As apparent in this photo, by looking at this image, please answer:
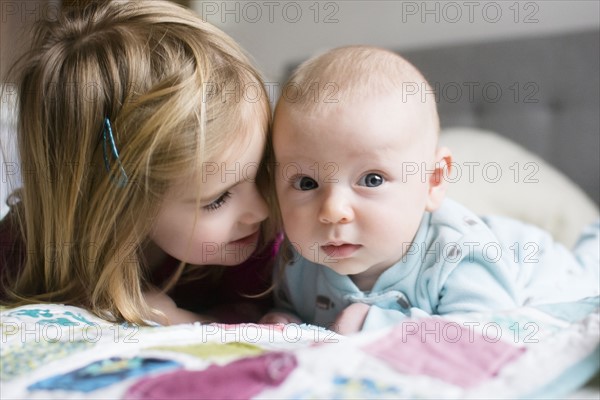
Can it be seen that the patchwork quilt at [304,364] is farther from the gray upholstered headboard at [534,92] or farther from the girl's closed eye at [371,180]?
the gray upholstered headboard at [534,92]

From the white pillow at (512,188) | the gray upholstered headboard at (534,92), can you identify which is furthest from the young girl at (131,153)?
the gray upholstered headboard at (534,92)

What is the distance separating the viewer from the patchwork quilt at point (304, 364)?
2.06 ft

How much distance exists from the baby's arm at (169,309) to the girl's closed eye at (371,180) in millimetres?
351

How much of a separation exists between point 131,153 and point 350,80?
1.01 ft

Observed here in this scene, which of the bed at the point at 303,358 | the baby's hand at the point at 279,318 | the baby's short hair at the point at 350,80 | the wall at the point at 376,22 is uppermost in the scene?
the wall at the point at 376,22

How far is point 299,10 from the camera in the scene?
8.43 feet

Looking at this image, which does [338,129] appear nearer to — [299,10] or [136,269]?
[136,269]

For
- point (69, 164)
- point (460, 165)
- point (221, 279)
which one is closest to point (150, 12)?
point (69, 164)

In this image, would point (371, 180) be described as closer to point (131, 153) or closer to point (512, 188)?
point (131, 153)

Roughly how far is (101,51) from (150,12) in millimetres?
116

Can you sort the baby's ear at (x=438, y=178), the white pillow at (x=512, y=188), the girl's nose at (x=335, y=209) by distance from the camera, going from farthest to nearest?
the white pillow at (x=512, y=188)
the baby's ear at (x=438, y=178)
the girl's nose at (x=335, y=209)

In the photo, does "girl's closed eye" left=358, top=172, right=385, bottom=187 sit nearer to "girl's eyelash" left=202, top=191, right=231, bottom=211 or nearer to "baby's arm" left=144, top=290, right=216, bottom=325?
"girl's eyelash" left=202, top=191, right=231, bottom=211

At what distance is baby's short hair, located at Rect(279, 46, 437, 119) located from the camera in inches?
37.5

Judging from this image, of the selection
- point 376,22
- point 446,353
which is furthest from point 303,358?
point 376,22
